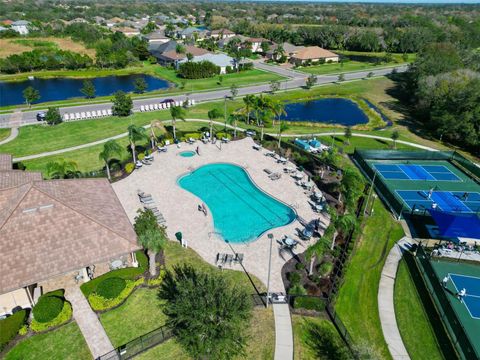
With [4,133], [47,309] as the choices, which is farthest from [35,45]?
[47,309]

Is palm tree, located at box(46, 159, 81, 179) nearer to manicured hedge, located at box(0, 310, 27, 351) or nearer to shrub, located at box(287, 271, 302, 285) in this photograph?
manicured hedge, located at box(0, 310, 27, 351)

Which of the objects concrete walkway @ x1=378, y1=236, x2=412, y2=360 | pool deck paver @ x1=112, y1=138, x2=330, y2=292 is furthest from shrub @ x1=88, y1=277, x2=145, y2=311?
concrete walkway @ x1=378, y1=236, x2=412, y2=360

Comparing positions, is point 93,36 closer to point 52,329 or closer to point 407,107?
point 407,107

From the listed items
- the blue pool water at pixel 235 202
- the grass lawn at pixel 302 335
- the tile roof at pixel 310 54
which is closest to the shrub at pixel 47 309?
the blue pool water at pixel 235 202

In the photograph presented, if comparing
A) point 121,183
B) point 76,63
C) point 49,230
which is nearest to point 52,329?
point 49,230

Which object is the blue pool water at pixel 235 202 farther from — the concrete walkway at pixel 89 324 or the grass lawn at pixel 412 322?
the concrete walkway at pixel 89 324
